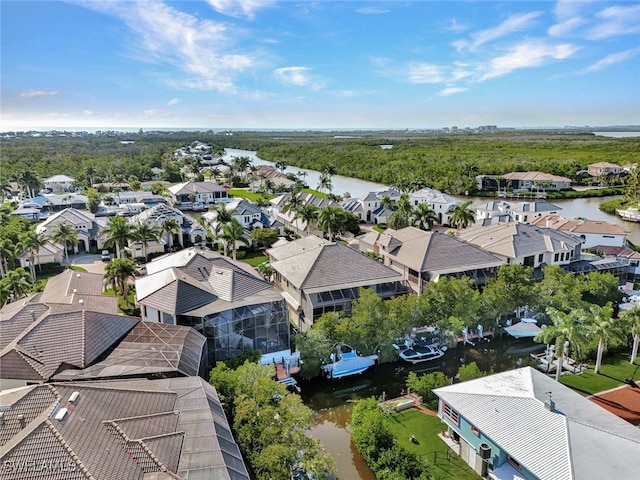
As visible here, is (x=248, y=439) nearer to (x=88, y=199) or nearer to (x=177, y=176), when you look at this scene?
(x=88, y=199)

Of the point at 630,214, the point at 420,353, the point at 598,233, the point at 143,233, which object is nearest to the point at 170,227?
the point at 143,233

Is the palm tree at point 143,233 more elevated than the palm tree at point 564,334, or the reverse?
the palm tree at point 143,233

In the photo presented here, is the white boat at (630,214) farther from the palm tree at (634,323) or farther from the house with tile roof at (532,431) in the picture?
the house with tile roof at (532,431)

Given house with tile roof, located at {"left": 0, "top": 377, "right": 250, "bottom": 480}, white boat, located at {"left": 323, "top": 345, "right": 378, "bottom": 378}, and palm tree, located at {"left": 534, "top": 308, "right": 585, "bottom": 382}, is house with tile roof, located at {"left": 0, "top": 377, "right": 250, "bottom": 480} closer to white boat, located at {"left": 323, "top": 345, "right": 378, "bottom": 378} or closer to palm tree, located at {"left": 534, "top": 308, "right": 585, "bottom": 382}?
white boat, located at {"left": 323, "top": 345, "right": 378, "bottom": 378}

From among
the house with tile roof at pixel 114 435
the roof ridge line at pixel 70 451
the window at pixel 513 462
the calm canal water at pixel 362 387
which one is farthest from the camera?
the calm canal water at pixel 362 387

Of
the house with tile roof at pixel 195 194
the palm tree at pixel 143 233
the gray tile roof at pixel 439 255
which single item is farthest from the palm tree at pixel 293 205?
the gray tile roof at pixel 439 255

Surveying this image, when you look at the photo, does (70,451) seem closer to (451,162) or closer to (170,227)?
(170,227)
